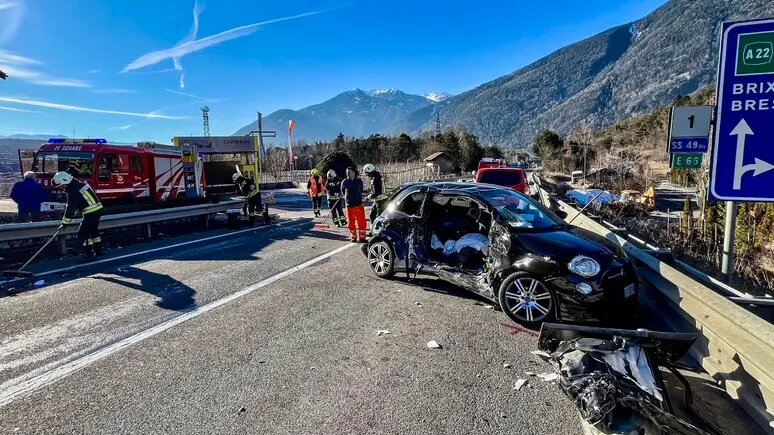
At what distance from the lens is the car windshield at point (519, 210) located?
17.0 feet

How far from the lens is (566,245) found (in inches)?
179

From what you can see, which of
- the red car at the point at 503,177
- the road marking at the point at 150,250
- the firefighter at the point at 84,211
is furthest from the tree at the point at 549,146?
the firefighter at the point at 84,211

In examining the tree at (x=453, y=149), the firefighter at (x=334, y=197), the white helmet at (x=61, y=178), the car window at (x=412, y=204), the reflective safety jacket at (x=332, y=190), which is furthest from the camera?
the tree at (x=453, y=149)

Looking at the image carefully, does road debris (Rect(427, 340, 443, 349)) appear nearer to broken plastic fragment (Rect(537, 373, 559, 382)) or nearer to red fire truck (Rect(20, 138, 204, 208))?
broken plastic fragment (Rect(537, 373, 559, 382))

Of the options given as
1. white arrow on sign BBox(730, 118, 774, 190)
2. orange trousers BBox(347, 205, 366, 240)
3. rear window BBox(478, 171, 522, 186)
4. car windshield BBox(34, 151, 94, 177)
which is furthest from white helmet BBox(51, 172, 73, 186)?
rear window BBox(478, 171, 522, 186)

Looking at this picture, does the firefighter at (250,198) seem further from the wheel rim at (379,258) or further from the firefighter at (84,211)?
the wheel rim at (379,258)

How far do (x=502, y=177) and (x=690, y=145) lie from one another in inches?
229

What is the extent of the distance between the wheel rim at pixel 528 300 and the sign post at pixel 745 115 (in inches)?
74.8

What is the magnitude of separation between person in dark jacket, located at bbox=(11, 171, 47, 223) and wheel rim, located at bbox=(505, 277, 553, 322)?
461 inches

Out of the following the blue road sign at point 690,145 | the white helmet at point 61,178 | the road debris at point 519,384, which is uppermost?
the blue road sign at point 690,145

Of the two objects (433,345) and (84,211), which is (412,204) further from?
(84,211)

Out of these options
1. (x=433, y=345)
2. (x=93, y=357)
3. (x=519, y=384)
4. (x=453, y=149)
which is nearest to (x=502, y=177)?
(x=433, y=345)

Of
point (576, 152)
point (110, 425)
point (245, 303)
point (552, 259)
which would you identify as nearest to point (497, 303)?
point (552, 259)

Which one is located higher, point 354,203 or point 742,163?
point 742,163
